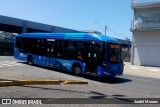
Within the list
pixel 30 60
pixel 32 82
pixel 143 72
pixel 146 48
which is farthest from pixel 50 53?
pixel 146 48

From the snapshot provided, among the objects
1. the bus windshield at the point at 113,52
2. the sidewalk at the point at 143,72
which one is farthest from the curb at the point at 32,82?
the sidewalk at the point at 143,72

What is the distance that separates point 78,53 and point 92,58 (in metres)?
1.56

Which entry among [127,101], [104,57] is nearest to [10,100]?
[127,101]

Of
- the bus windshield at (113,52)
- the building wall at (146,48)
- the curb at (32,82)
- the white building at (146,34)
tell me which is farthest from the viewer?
the building wall at (146,48)

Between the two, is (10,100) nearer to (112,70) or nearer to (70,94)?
(70,94)

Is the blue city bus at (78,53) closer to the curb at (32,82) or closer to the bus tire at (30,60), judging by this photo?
the bus tire at (30,60)

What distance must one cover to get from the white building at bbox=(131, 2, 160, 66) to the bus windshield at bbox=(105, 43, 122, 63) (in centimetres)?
2147

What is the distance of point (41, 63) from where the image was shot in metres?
25.4

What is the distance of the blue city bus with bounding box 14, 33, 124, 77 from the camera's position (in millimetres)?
19859

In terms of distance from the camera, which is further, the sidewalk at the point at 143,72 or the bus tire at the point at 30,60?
the sidewalk at the point at 143,72

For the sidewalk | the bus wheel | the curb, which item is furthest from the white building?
the curb

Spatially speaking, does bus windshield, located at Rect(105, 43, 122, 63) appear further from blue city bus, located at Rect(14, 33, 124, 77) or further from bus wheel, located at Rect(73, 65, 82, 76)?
bus wheel, located at Rect(73, 65, 82, 76)

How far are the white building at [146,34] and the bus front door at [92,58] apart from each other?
22.3 meters

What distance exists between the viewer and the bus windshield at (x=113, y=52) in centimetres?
1981
